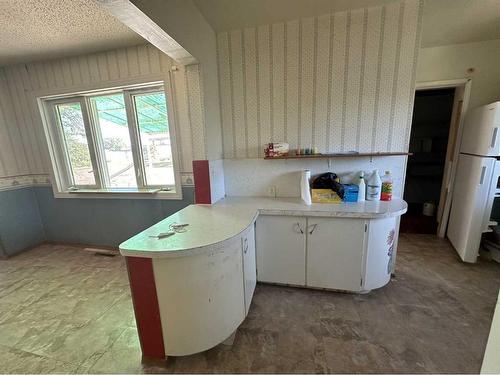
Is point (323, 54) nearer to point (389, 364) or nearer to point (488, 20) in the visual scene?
point (488, 20)

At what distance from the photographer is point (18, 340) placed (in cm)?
157

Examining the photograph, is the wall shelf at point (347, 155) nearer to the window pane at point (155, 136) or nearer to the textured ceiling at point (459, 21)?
the textured ceiling at point (459, 21)

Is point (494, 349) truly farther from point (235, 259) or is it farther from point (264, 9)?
point (264, 9)

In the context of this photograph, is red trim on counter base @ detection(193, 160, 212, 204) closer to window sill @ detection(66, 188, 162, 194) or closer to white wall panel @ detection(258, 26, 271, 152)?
white wall panel @ detection(258, 26, 271, 152)

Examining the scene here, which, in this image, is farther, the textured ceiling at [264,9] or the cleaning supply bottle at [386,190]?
the cleaning supply bottle at [386,190]

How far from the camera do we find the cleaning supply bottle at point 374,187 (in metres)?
1.89

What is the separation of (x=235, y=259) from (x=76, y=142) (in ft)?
9.76

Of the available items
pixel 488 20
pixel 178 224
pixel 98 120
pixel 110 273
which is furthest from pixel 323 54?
pixel 110 273

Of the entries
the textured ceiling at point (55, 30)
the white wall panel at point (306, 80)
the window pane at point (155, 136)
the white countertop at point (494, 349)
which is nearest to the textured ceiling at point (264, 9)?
the white wall panel at point (306, 80)

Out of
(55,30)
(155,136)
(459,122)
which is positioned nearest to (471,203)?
(459,122)

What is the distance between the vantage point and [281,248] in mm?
1893

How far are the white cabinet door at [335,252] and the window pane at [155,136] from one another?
186cm

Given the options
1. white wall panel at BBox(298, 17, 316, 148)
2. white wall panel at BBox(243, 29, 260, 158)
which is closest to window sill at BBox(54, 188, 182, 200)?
white wall panel at BBox(243, 29, 260, 158)

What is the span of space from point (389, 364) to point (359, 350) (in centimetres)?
17
